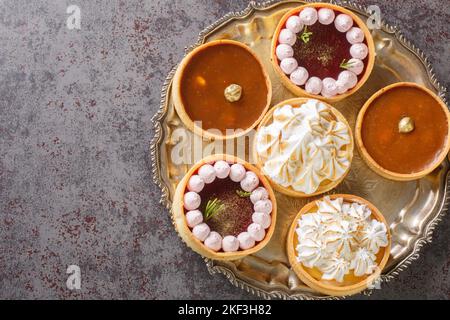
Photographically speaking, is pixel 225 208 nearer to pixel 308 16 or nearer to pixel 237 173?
pixel 237 173

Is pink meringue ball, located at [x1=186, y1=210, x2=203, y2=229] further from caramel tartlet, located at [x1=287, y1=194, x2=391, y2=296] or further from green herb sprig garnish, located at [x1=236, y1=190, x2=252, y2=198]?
caramel tartlet, located at [x1=287, y1=194, x2=391, y2=296]

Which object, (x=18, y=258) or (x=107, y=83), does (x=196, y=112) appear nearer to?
(x=107, y=83)

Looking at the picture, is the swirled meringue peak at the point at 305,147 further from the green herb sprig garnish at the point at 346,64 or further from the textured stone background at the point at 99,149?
the textured stone background at the point at 99,149

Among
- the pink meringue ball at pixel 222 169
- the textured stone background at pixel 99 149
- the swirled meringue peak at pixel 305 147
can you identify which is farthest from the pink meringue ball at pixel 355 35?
the pink meringue ball at pixel 222 169

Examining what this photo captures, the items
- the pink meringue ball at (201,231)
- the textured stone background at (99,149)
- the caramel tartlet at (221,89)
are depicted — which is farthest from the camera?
the textured stone background at (99,149)

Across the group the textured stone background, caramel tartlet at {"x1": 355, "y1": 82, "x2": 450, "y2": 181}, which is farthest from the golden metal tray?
the textured stone background

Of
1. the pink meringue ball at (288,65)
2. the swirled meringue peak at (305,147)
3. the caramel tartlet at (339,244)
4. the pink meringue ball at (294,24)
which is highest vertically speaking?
the pink meringue ball at (294,24)
